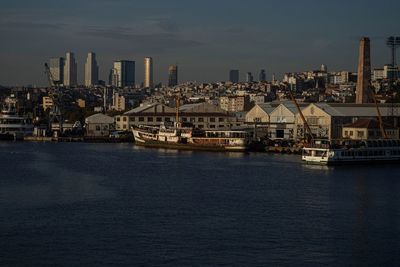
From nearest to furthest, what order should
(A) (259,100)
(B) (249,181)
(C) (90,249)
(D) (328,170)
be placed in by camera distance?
(C) (90,249) < (B) (249,181) < (D) (328,170) < (A) (259,100)

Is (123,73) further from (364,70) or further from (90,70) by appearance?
(364,70)

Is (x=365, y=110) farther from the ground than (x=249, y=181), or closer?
farther from the ground

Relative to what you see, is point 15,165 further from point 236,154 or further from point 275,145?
point 275,145

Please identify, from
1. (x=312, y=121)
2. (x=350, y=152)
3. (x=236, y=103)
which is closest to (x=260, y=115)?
(x=312, y=121)

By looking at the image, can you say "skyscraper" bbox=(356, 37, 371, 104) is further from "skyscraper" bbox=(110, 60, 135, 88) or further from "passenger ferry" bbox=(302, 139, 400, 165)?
"skyscraper" bbox=(110, 60, 135, 88)

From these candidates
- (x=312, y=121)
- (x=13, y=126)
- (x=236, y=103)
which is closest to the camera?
(x=312, y=121)

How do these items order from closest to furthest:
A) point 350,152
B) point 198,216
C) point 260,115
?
point 198,216
point 350,152
point 260,115

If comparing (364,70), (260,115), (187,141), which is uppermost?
(364,70)

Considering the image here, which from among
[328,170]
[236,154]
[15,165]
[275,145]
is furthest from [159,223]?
[275,145]
